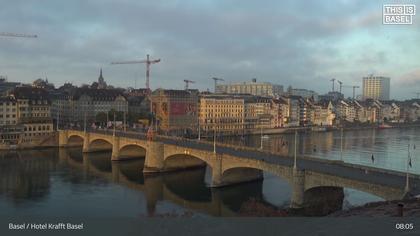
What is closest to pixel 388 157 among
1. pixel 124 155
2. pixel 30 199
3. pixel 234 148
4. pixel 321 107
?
pixel 234 148

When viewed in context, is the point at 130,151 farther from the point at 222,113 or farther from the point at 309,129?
the point at 309,129

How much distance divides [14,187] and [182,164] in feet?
60.1

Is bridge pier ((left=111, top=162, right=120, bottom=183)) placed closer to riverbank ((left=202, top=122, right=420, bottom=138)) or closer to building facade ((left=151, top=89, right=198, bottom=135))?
building facade ((left=151, top=89, right=198, bottom=135))

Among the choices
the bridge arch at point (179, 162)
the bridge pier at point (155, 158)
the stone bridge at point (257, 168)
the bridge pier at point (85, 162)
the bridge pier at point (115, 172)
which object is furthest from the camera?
the bridge pier at point (85, 162)

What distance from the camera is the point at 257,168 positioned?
3906cm

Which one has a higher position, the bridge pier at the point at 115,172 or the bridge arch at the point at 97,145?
the bridge arch at the point at 97,145

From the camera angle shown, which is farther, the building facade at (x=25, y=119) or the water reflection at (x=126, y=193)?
the building facade at (x=25, y=119)

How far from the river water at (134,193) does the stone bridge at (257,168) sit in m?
1.20

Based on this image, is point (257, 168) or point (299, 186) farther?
point (257, 168)

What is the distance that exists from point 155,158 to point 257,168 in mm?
17762

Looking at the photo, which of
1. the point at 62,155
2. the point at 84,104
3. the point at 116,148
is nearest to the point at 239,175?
the point at 116,148

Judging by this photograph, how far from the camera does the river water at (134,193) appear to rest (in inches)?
1357

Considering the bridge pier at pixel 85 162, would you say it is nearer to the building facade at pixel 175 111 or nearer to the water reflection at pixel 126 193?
the water reflection at pixel 126 193

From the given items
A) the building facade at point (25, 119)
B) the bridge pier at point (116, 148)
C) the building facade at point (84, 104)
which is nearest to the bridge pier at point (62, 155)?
the building facade at point (25, 119)
